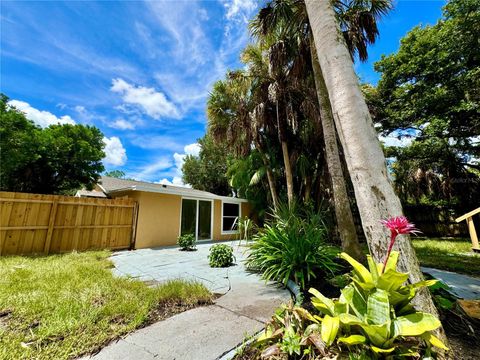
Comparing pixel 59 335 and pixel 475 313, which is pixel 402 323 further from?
pixel 59 335

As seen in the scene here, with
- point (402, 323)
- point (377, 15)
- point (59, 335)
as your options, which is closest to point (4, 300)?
point (59, 335)

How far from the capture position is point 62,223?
6965 millimetres

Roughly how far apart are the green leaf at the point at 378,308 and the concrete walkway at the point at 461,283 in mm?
3482

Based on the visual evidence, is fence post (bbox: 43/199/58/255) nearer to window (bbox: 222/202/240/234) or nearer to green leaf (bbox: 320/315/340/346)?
window (bbox: 222/202/240/234)

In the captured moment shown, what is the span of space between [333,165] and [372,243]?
3107mm

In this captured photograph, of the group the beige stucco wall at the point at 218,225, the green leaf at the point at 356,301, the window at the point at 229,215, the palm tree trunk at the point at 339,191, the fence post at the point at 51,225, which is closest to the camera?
the green leaf at the point at 356,301

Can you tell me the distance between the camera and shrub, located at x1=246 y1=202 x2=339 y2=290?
3.74 metres

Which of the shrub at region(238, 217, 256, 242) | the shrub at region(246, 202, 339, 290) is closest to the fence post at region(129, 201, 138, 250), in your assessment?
the shrub at region(238, 217, 256, 242)

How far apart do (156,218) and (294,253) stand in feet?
23.5

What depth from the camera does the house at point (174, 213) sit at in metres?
8.90

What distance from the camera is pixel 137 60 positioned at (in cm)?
779

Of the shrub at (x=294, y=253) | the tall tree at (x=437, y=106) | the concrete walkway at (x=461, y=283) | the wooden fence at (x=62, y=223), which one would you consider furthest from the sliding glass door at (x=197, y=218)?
the tall tree at (x=437, y=106)

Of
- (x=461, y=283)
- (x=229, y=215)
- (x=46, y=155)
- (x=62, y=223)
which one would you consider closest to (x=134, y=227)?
(x=62, y=223)

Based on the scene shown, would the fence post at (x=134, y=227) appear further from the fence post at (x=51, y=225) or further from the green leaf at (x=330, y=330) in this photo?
the green leaf at (x=330, y=330)
